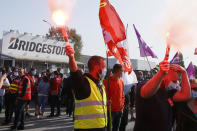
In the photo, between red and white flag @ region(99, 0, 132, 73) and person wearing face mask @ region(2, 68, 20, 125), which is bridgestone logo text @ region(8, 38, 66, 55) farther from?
red and white flag @ region(99, 0, 132, 73)

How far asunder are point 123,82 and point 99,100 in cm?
242

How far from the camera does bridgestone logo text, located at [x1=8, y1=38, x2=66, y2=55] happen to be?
21906 millimetres

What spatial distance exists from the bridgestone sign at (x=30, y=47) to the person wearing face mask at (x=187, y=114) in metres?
18.2

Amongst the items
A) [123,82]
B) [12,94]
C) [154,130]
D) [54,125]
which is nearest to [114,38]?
[123,82]

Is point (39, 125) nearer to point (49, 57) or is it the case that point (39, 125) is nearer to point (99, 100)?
point (99, 100)

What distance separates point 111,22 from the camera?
463 centimetres

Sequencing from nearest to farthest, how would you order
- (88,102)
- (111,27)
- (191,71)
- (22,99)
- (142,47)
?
(88,102) → (111,27) → (142,47) → (22,99) → (191,71)

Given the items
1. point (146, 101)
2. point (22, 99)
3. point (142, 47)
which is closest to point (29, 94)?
point (22, 99)

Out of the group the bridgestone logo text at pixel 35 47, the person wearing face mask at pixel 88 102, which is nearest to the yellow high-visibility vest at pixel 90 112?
the person wearing face mask at pixel 88 102

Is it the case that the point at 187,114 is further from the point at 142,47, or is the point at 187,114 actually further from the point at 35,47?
the point at 35,47

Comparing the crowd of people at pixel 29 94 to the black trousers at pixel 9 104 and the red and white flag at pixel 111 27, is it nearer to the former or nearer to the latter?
the black trousers at pixel 9 104

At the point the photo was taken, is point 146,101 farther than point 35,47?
No

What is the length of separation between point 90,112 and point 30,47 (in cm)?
2137

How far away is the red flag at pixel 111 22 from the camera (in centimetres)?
458
